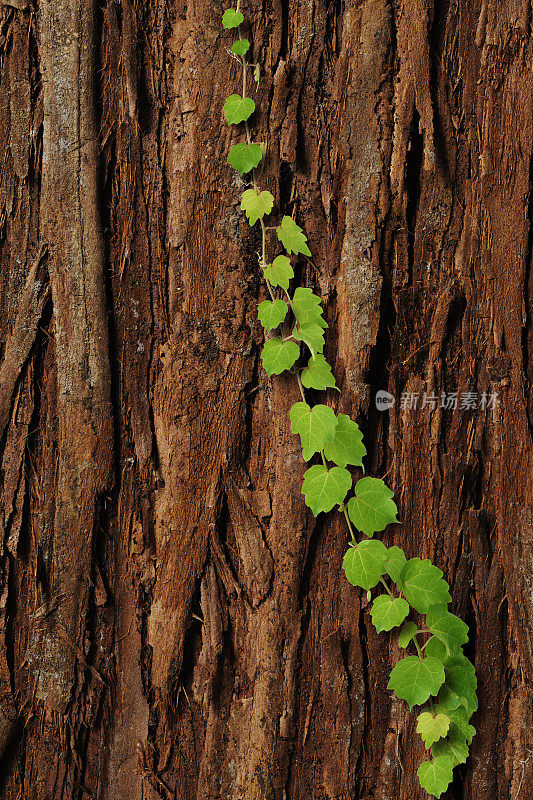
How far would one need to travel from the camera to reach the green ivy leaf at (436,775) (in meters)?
1.16

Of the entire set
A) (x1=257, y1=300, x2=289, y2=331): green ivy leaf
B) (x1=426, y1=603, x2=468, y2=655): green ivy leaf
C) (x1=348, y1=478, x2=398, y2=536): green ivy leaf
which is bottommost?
(x1=426, y1=603, x2=468, y2=655): green ivy leaf

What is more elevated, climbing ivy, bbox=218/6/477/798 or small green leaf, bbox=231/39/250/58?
small green leaf, bbox=231/39/250/58

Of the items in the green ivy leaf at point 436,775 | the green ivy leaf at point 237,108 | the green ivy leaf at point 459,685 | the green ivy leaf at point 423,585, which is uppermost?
the green ivy leaf at point 237,108

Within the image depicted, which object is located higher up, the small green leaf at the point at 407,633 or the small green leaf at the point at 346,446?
the small green leaf at the point at 346,446

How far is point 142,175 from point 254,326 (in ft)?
1.32

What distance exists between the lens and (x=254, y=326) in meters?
1.24

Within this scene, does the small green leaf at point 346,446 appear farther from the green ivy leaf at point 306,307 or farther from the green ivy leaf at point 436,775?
the green ivy leaf at point 436,775

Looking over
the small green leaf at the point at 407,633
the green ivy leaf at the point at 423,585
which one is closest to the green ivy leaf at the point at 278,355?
the green ivy leaf at the point at 423,585

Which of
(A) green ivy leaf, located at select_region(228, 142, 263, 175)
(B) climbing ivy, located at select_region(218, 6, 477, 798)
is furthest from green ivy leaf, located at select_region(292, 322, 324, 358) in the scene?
(A) green ivy leaf, located at select_region(228, 142, 263, 175)

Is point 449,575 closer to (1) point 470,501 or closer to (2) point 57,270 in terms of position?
(1) point 470,501

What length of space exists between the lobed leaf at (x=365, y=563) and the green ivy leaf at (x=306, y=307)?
0.45 metres

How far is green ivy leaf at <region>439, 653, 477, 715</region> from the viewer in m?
1.18

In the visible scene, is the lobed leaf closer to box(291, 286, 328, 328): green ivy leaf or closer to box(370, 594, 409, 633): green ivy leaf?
box(370, 594, 409, 633): green ivy leaf

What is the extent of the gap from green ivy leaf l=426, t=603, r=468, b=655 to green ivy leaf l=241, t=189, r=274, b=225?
0.85 m
